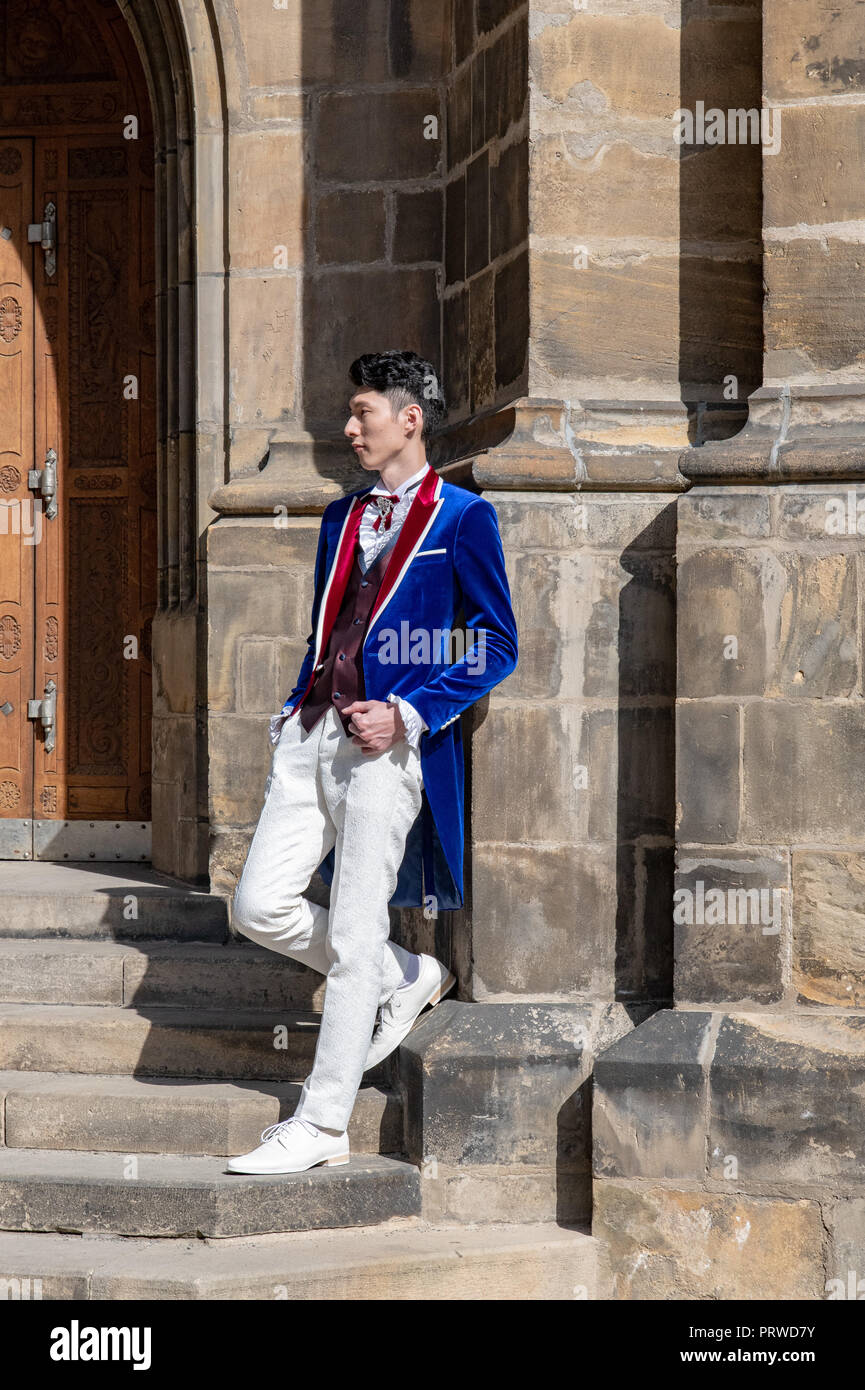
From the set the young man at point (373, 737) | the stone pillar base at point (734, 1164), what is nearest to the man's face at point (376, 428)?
the young man at point (373, 737)

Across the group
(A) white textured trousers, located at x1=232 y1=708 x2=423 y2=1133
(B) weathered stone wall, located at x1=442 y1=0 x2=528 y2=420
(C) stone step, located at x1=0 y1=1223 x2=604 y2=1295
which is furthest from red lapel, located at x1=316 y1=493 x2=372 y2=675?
(C) stone step, located at x1=0 y1=1223 x2=604 y2=1295

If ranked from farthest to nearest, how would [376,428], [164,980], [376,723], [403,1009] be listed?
1. [164,980]
2. [403,1009]
3. [376,428]
4. [376,723]

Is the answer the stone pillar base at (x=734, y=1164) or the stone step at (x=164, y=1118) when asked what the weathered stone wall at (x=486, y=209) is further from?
the stone step at (x=164, y=1118)

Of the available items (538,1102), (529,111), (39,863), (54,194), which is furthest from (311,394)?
(538,1102)

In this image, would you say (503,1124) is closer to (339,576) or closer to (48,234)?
(339,576)

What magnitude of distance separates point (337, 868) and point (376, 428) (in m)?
1.07

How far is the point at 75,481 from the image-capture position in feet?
20.3

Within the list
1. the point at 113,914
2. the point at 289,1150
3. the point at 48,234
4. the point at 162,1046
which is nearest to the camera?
the point at 289,1150

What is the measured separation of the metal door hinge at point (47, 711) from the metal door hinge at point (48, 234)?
1645mm

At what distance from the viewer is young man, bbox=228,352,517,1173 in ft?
12.1

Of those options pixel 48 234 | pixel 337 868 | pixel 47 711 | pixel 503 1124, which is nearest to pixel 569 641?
pixel 337 868

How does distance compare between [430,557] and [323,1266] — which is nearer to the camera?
[323,1266]

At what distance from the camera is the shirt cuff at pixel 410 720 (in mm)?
3594

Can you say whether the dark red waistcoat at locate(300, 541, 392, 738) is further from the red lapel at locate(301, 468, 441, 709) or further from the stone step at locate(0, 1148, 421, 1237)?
the stone step at locate(0, 1148, 421, 1237)
